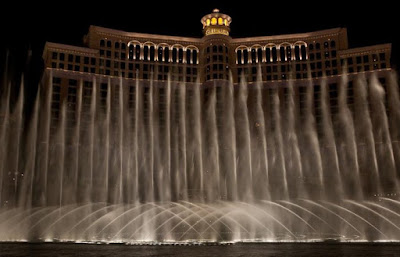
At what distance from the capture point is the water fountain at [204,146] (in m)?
52.2

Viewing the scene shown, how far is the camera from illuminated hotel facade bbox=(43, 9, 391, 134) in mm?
64125

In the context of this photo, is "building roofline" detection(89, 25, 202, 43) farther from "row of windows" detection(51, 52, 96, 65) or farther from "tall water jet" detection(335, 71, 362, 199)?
"tall water jet" detection(335, 71, 362, 199)

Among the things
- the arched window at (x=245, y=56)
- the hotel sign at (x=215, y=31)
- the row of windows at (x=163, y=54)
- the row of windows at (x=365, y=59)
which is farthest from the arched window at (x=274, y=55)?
the row of windows at (x=163, y=54)

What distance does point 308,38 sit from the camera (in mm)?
68438

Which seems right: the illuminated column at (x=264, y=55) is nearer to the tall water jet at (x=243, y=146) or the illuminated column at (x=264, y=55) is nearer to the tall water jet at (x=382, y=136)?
the tall water jet at (x=243, y=146)

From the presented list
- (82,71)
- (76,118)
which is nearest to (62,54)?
(82,71)

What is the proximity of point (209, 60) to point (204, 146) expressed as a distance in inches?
674

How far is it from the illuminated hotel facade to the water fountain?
41.3 inches

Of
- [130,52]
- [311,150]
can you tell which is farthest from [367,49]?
[130,52]

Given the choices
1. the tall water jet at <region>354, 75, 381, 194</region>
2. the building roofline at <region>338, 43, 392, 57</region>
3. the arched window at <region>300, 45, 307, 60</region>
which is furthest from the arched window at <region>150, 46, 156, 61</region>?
the tall water jet at <region>354, 75, 381, 194</region>

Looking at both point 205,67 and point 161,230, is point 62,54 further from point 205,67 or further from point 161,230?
point 161,230

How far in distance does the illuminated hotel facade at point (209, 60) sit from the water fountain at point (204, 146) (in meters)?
1.05

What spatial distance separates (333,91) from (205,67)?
22.1 meters

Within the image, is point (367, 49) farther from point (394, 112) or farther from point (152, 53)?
point (152, 53)
